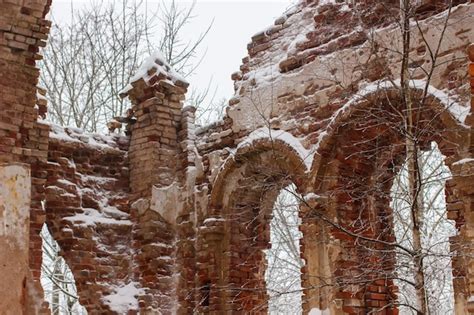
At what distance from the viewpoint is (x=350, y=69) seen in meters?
8.47

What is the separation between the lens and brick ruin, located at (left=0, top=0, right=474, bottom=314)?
24.0 feet

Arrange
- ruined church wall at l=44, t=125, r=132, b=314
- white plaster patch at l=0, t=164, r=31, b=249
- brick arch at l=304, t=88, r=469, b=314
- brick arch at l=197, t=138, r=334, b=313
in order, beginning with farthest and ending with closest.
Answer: ruined church wall at l=44, t=125, r=132, b=314, brick arch at l=197, t=138, r=334, b=313, brick arch at l=304, t=88, r=469, b=314, white plaster patch at l=0, t=164, r=31, b=249

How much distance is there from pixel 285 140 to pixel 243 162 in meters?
0.88

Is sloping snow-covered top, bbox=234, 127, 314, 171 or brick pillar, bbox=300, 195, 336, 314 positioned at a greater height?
sloping snow-covered top, bbox=234, 127, 314, 171

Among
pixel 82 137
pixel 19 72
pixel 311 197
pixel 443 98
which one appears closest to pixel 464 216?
pixel 443 98

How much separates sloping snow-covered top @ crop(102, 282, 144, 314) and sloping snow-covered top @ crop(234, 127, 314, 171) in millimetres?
2383

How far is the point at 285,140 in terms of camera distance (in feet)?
29.5

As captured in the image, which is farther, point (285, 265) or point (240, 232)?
point (285, 265)

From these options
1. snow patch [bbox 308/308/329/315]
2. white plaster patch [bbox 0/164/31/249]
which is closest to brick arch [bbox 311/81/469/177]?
snow patch [bbox 308/308/329/315]

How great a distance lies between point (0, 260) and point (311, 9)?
232 inches

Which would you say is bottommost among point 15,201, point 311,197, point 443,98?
point 15,201

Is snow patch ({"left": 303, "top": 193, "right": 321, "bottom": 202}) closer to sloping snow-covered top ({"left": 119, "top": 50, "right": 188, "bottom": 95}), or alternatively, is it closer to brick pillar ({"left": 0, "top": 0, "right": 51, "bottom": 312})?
brick pillar ({"left": 0, "top": 0, "right": 51, "bottom": 312})

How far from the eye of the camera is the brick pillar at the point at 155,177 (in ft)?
32.9

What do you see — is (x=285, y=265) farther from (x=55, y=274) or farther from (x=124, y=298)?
(x=124, y=298)
